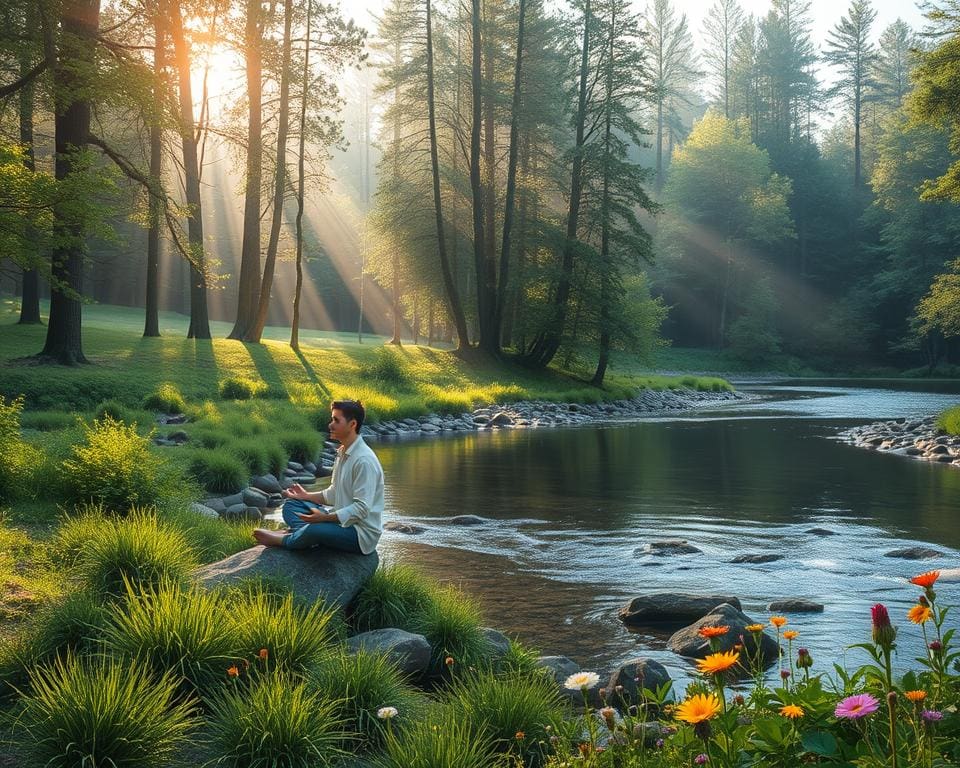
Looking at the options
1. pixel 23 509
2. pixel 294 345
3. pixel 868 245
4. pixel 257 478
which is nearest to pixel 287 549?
pixel 23 509

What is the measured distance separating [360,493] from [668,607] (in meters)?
3.07

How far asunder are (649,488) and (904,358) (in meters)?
52.9

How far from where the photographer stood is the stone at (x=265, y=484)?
1420 centimetres

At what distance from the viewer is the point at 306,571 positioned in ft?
21.5

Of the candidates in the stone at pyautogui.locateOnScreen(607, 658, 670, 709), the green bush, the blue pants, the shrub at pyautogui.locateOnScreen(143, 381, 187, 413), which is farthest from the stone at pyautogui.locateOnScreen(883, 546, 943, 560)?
the shrub at pyautogui.locateOnScreen(143, 381, 187, 413)

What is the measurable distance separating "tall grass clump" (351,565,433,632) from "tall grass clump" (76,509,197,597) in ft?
4.33

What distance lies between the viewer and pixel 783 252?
229ft

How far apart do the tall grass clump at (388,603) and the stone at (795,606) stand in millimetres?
→ 3259

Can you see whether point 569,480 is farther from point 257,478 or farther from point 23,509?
point 23,509

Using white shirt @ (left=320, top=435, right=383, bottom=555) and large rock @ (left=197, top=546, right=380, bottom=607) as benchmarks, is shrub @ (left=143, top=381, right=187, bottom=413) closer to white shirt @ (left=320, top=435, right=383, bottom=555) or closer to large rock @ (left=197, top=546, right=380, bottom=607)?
large rock @ (left=197, top=546, right=380, bottom=607)

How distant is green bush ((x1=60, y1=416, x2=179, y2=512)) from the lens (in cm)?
921

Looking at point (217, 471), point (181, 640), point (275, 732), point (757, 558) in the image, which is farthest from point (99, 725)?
point (217, 471)

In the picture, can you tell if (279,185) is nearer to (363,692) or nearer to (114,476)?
(114,476)

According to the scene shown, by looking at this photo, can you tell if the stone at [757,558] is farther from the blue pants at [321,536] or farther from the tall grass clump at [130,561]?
the tall grass clump at [130,561]
